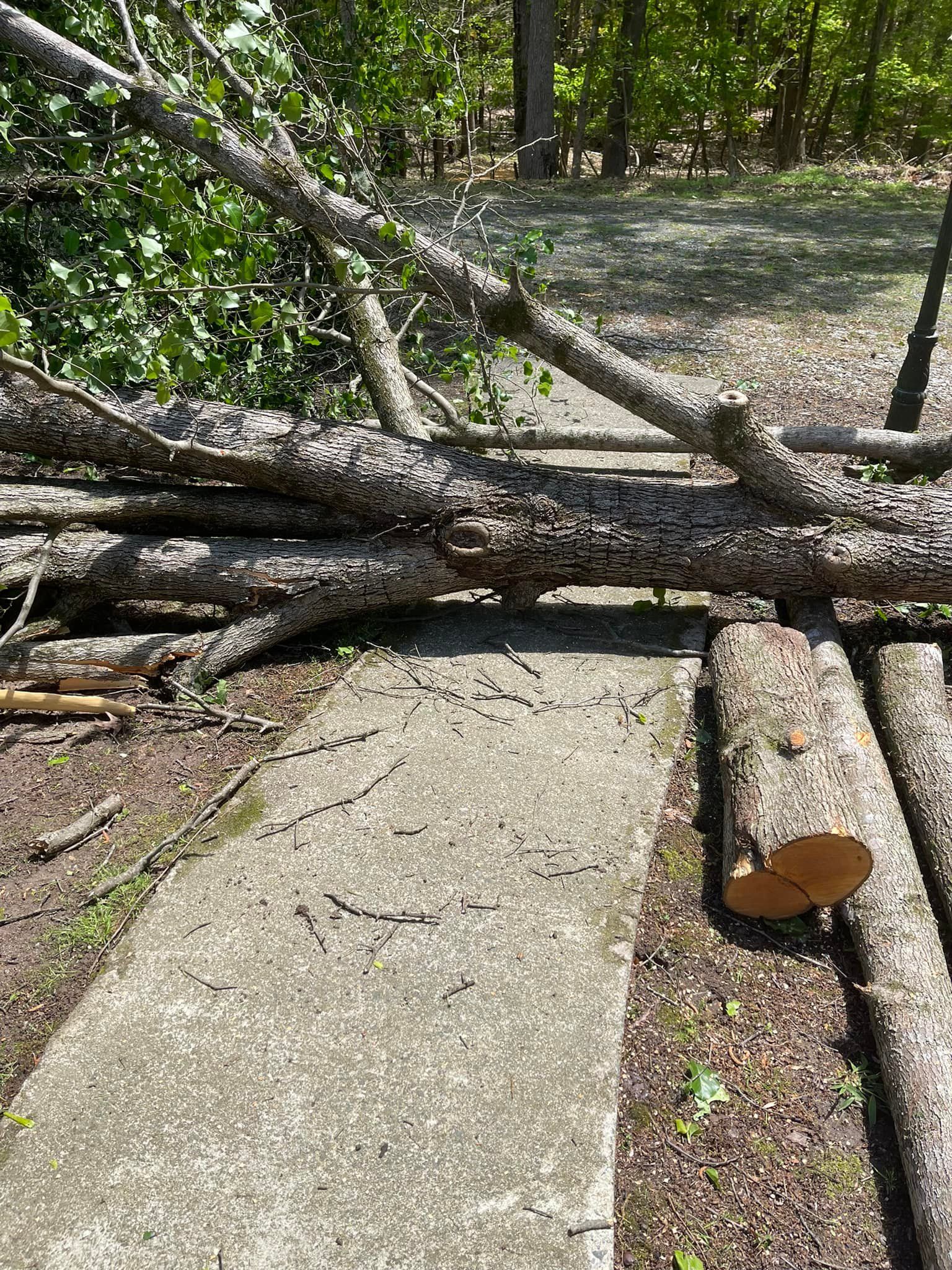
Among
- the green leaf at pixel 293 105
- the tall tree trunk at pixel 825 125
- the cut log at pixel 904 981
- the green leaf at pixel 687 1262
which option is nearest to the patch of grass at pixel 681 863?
the cut log at pixel 904 981

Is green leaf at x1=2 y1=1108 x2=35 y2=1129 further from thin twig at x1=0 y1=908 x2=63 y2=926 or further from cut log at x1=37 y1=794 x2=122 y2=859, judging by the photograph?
cut log at x1=37 y1=794 x2=122 y2=859

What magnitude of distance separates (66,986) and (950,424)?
21.9 feet

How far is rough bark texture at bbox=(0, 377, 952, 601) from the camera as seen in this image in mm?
4199

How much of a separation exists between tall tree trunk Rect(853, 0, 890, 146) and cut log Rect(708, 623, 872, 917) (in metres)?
18.5

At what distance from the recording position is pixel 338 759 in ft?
12.1

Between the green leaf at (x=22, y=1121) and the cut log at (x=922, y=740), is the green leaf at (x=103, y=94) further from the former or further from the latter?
the cut log at (x=922, y=740)

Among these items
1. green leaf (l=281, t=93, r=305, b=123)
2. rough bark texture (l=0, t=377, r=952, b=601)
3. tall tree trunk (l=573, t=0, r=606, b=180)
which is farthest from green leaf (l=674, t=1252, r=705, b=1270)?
tall tree trunk (l=573, t=0, r=606, b=180)

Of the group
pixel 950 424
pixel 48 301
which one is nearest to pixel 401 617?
pixel 48 301

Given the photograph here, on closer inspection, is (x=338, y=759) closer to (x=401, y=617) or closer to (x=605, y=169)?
(x=401, y=617)

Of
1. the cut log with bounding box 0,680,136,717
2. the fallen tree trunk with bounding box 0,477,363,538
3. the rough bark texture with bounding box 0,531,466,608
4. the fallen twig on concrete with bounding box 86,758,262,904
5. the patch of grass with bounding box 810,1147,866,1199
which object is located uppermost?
the fallen tree trunk with bounding box 0,477,363,538

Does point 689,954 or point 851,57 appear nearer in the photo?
point 689,954

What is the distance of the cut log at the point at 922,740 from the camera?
322 centimetres

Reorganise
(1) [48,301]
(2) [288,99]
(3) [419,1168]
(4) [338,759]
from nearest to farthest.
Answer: (3) [419,1168]
(2) [288,99]
(4) [338,759]
(1) [48,301]

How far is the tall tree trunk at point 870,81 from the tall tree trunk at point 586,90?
5.23 metres
